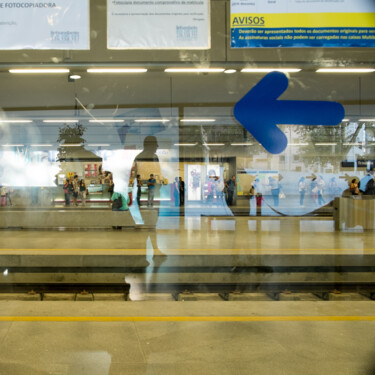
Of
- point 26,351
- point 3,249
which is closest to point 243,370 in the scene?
point 26,351

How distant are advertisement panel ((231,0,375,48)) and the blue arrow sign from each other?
162cm

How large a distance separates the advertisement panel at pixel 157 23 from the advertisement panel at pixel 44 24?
242 millimetres

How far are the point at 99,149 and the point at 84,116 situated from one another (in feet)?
5.47

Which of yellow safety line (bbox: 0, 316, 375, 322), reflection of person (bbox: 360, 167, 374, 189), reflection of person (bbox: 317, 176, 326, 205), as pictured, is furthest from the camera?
reflection of person (bbox: 317, 176, 326, 205)

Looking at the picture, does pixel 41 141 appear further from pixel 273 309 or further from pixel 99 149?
pixel 273 309

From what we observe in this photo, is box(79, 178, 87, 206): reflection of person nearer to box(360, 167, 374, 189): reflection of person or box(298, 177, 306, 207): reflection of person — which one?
box(298, 177, 306, 207): reflection of person

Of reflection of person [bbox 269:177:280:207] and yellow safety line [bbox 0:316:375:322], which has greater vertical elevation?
reflection of person [bbox 269:177:280:207]

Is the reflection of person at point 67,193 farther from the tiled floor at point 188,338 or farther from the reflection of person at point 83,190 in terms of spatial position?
the tiled floor at point 188,338

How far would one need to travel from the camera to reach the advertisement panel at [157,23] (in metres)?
3.40

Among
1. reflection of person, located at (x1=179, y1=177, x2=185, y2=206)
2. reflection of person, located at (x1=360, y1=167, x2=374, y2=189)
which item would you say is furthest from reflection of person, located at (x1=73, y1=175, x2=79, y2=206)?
reflection of person, located at (x1=360, y1=167, x2=374, y2=189)

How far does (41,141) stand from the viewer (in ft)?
59.6

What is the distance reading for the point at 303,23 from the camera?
135 inches

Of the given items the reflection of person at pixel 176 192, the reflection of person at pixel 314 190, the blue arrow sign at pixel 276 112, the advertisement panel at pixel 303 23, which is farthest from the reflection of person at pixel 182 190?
the advertisement panel at pixel 303 23

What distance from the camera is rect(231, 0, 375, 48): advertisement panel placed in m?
3.36
